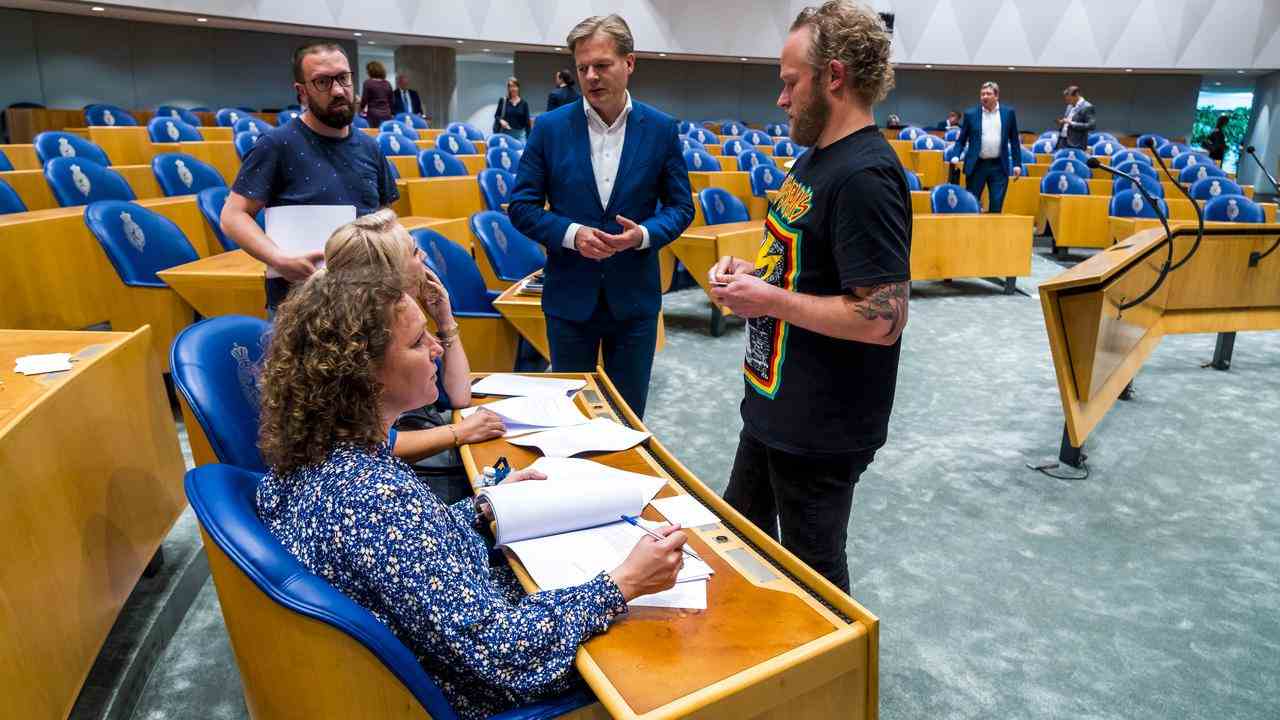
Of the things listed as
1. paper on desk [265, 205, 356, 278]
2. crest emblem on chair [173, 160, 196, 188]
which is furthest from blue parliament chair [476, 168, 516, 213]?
paper on desk [265, 205, 356, 278]

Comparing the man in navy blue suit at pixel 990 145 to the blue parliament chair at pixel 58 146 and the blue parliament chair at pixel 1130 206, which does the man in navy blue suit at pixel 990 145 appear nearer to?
the blue parliament chair at pixel 1130 206

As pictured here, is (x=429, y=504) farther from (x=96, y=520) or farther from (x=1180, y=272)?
(x=1180, y=272)

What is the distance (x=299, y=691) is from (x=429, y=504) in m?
0.28

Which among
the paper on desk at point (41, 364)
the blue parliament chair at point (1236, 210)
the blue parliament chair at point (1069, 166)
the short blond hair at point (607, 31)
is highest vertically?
the short blond hair at point (607, 31)

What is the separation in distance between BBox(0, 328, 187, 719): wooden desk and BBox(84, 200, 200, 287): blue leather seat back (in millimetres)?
1259

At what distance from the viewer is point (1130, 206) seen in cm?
699

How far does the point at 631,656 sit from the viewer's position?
1106mm

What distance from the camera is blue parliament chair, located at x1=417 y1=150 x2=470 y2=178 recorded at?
6789mm

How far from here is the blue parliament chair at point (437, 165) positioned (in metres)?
6.79

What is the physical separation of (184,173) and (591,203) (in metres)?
3.99

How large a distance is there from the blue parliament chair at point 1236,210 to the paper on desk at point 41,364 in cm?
637

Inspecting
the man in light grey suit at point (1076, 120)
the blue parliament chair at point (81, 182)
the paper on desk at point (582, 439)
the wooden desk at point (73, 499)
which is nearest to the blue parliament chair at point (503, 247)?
the wooden desk at point (73, 499)

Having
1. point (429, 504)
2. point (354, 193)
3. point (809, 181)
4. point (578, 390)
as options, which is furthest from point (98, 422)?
point (809, 181)

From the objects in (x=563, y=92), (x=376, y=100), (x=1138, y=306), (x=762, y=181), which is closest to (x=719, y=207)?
(x=762, y=181)
